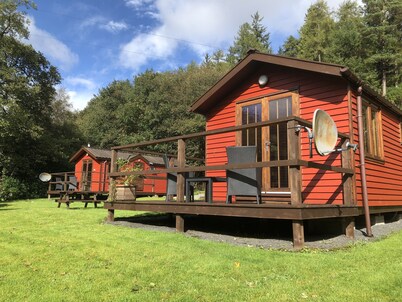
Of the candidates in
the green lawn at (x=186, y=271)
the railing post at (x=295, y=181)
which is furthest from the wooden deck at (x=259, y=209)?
the green lawn at (x=186, y=271)

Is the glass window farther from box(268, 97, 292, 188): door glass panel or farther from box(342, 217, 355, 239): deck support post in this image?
box(342, 217, 355, 239): deck support post

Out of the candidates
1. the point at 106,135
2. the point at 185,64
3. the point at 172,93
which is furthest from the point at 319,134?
the point at 185,64

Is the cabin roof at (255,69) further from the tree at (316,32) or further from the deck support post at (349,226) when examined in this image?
the tree at (316,32)

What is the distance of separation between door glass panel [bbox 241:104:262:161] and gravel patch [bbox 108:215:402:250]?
1.49 metres

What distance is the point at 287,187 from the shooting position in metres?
→ 6.71

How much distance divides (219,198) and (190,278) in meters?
4.95

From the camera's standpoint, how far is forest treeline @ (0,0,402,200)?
2311 cm

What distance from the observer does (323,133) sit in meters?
4.97

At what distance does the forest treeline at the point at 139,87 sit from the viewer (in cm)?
2311

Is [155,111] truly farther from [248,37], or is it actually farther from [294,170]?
[294,170]

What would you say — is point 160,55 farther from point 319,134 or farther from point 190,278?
point 190,278

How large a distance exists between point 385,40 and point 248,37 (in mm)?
16114

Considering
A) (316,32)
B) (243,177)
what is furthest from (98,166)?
(316,32)

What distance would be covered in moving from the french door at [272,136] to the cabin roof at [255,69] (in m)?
0.67
